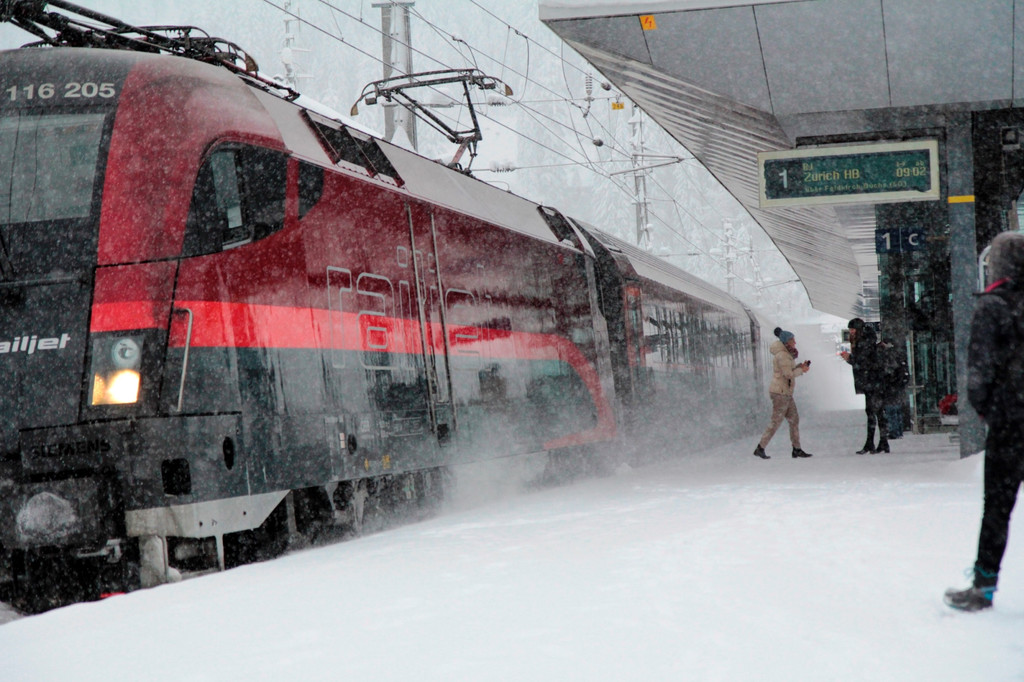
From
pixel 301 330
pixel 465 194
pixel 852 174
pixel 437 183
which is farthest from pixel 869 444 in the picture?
pixel 301 330

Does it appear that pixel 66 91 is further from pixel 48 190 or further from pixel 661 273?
pixel 661 273

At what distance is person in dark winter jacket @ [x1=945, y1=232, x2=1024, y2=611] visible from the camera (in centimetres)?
390

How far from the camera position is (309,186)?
21.3ft

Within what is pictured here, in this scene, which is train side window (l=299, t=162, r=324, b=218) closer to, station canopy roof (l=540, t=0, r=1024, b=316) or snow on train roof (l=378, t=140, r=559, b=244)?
snow on train roof (l=378, t=140, r=559, b=244)

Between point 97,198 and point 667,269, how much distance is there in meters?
12.0

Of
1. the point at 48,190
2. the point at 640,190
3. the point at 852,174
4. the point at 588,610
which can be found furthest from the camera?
the point at 640,190

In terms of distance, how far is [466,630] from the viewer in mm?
4004

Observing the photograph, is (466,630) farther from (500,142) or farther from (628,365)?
(500,142)

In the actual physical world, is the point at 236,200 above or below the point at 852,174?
below

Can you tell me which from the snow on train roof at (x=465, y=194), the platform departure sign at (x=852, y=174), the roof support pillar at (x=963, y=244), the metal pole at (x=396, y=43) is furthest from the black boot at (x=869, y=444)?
the metal pole at (x=396, y=43)

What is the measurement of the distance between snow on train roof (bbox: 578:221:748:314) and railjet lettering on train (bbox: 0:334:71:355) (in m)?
8.21

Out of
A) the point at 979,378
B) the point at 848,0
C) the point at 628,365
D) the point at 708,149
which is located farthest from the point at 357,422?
the point at 708,149

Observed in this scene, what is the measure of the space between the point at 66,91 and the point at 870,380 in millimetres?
9551

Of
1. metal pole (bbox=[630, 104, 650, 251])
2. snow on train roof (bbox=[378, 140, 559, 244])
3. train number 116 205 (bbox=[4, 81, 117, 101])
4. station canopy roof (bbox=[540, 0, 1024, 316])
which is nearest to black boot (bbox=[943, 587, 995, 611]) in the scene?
train number 116 205 (bbox=[4, 81, 117, 101])
